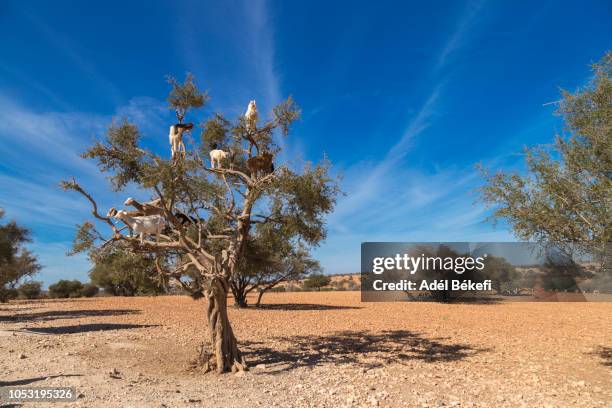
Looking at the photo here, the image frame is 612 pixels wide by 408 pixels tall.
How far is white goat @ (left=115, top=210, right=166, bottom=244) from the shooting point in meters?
7.65

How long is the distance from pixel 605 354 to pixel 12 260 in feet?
101

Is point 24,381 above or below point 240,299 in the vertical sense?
below

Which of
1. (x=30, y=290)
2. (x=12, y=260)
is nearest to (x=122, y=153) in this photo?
(x=12, y=260)

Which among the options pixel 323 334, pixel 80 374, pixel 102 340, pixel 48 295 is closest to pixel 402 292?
pixel 323 334

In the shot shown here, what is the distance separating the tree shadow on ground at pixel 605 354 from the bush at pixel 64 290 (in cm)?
4800

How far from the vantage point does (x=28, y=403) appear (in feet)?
20.3

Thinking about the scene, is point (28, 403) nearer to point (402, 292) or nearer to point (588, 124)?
point (588, 124)

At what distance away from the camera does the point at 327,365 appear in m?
9.72

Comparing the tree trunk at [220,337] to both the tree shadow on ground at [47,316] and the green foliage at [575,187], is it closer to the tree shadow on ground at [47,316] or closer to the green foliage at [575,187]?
the green foliage at [575,187]

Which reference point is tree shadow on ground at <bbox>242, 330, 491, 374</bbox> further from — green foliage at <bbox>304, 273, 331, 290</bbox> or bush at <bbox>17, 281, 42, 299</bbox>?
bush at <bbox>17, 281, 42, 299</bbox>

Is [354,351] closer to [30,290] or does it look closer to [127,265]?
[127,265]

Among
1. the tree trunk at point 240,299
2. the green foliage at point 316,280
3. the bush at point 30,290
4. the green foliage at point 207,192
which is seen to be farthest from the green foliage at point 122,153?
the bush at point 30,290

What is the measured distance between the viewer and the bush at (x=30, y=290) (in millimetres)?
41719

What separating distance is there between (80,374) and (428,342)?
9.66 metres
